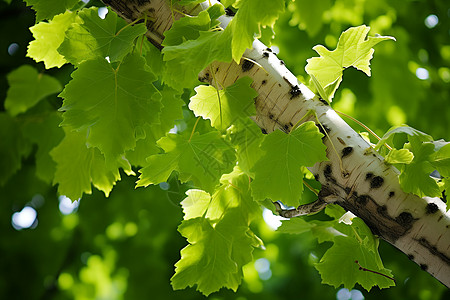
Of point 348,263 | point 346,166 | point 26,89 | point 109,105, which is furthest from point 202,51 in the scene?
point 26,89

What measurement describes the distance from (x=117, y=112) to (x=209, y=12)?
0.26m

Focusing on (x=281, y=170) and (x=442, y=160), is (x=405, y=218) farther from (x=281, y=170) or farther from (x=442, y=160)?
(x=281, y=170)

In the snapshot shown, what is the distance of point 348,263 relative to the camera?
Answer: 97 centimetres

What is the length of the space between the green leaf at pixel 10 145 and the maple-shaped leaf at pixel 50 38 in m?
0.84

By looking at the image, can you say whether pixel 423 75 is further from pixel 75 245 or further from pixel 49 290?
pixel 49 290

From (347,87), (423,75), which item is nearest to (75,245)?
(347,87)

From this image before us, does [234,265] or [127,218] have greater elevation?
[234,265]

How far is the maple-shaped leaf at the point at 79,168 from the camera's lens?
1188 mm

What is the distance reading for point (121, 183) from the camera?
2.82 m

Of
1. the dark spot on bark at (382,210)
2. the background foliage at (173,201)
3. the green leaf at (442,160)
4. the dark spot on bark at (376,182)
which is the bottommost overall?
the background foliage at (173,201)

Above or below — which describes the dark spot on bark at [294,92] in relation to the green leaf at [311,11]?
below

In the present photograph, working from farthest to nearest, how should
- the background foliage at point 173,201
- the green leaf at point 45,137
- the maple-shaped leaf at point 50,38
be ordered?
the background foliage at point 173,201 → the green leaf at point 45,137 → the maple-shaped leaf at point 50,38

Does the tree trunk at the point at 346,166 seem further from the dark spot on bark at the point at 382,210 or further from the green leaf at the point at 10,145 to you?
the green leaf at the point at 10,145

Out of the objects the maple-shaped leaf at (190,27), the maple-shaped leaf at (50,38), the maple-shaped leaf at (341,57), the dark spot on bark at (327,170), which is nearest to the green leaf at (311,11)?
the maple-shaped leaf at (341,57)
